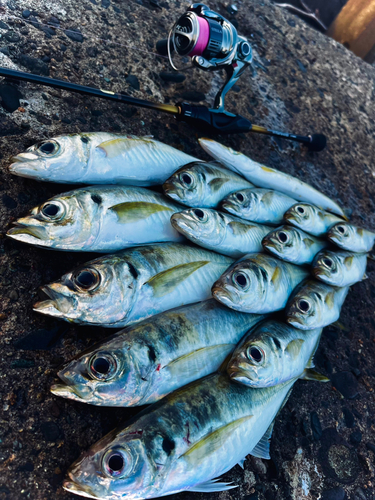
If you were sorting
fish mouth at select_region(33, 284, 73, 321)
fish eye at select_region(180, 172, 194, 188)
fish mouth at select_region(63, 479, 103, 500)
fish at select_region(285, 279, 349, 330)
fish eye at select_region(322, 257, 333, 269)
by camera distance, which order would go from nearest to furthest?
fish mouth at select_region(63, 479, 103, 500)
fish mouth at select_region(33, 284, 73, 321)
fish at select_region(285, 279, 349, 330)
fish eye at select_region(180, 172, 194, 188)
fish eye at select_region(322, 257, 333, 269)

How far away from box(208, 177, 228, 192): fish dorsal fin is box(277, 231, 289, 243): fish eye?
1.88 ft

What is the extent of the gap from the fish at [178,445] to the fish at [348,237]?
1.47m

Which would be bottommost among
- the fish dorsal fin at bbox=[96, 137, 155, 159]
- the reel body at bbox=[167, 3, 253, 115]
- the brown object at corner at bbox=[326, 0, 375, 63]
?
the fish dorsal fin at bbox=[96, 137, 155, 159]

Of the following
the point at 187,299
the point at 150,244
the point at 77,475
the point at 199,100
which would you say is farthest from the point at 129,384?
the point at 199,100

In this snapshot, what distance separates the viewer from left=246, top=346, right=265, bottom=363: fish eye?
1.89m

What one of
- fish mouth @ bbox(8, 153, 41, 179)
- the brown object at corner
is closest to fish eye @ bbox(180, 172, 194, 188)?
fish mouth @ bbox(8, 153, 41, 179)

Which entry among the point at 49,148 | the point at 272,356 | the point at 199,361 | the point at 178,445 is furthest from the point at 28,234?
the point at 272,356

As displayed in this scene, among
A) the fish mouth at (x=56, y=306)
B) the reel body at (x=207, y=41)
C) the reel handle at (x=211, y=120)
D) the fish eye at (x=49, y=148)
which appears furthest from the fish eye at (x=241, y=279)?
the reel body at (x=207, y=41)

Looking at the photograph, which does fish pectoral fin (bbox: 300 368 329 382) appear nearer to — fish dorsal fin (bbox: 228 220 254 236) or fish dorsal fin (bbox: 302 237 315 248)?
fish dorsal fin (bbox: 302 237 315 248)

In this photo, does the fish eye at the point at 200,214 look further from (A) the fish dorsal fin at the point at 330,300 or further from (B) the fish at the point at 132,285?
(A) the fish dorsal fin at the point at 330,300

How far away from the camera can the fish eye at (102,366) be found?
1560mm

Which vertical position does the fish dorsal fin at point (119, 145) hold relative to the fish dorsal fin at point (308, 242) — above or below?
below

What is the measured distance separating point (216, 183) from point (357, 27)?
25.5 feet

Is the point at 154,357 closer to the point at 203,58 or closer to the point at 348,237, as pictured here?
the point at 348,237
